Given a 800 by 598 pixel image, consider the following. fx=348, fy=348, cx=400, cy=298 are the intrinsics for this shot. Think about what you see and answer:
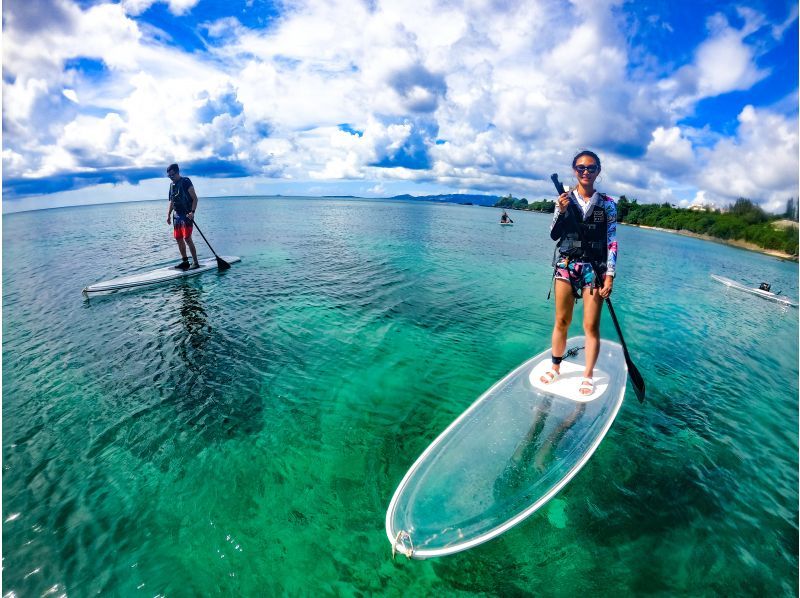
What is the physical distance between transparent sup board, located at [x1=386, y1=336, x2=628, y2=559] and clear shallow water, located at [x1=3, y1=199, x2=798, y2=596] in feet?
2.75

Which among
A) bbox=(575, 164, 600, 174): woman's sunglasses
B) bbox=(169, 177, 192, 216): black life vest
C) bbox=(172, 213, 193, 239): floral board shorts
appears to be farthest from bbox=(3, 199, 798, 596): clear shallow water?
bbox=(575, 164, 600, 174): woman's sunglasses

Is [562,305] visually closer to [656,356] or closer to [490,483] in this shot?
[490,483]

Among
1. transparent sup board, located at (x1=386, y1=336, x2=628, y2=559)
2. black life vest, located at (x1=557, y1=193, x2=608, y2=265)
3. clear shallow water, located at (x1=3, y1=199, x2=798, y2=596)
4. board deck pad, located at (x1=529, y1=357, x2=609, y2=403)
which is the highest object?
black life vest, located at (x1=557, y1=193, x2=608, y2=265)

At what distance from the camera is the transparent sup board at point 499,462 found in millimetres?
4516

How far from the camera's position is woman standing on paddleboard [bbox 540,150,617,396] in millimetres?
6355

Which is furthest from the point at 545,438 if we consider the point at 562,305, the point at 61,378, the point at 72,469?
the point at 61,378

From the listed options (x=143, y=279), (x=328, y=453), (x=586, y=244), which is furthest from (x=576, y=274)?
(x=143, y=279)

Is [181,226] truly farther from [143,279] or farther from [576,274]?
[576,274]

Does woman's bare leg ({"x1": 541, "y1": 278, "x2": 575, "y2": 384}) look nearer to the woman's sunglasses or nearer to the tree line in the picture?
the woman's sunglasses

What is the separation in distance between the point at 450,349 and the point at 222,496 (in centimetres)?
775

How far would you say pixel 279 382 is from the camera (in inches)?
371

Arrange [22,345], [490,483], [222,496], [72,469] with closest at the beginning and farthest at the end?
[490,483], [222,496], [72,469], [22,345]

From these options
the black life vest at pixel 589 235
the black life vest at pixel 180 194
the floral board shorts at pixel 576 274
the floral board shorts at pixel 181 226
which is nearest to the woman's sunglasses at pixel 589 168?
the black life vest at pixel 589 235

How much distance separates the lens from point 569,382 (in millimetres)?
7629
